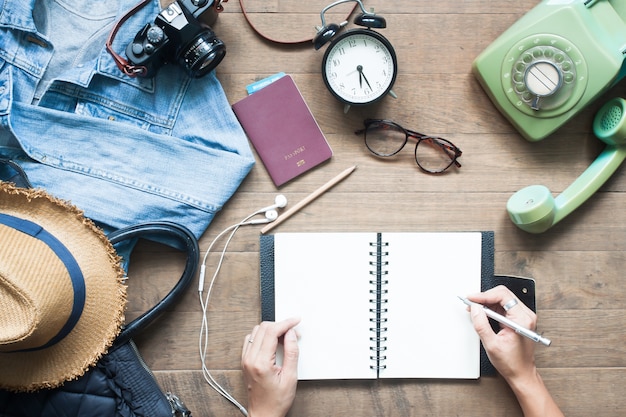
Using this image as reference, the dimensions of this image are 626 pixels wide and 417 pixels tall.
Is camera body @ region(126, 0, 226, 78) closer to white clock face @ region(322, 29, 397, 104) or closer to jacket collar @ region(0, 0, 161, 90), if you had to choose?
jacket collar @ region(0, 0, 161, 90)

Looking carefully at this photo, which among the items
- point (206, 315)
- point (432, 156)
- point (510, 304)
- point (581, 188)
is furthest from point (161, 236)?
point (581, 188)

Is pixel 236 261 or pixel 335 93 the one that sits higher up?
pixel 335 93

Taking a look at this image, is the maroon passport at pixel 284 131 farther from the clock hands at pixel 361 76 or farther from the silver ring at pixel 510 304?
the silver ring at pixel 510 304

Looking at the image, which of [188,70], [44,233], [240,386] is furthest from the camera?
[240,386]

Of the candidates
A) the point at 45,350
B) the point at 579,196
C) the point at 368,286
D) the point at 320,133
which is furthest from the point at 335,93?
the point at 45,350

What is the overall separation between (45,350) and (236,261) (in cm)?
36

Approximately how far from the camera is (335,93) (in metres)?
1.00

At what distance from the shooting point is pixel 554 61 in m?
0.99

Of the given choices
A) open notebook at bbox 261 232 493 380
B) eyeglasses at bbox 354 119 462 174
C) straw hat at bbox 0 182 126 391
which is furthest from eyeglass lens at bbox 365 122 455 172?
straw hat at bbox 0 182 126 391

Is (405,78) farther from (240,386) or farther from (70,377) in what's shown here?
(70,377)

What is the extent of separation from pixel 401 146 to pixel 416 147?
3cm

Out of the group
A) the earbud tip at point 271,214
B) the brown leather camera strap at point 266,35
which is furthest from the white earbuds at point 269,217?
the brown leather camera strap at point 266,35

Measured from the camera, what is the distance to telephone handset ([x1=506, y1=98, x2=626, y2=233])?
0.99 m

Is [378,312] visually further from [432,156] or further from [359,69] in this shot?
[359,69]
